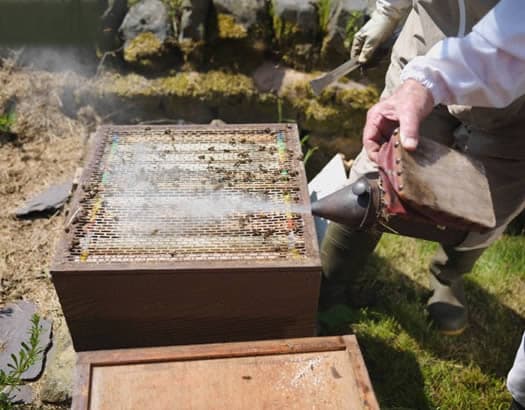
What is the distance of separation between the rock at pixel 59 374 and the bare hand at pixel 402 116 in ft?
5.56

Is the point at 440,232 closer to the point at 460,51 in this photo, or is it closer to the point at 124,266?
the point at 460,51

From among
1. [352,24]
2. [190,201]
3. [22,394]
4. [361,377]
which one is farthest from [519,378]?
[352,24]

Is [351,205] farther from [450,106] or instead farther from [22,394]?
[22,394]

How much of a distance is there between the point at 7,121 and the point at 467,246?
3049mm

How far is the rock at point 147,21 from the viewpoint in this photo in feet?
12.4

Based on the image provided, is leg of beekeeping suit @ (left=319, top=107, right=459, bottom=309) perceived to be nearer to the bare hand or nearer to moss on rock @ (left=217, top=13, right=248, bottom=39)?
the bare hand

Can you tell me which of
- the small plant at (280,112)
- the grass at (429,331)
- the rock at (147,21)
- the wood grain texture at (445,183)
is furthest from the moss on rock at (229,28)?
the wood grain texture at (445,183)

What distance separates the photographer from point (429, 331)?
311 cm

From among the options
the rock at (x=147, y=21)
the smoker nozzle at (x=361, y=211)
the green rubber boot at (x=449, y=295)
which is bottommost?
the green rubber boot at (x=449, y=295)

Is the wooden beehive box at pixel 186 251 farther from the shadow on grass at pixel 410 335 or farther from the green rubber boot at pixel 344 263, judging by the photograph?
the shadow on grass at pixel 410 335

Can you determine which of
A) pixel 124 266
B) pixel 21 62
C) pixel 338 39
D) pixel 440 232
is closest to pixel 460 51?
pixel 440 232

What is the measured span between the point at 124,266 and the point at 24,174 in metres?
2.13

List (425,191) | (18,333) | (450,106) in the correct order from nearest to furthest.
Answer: (425,191), (450,106), (18,333)

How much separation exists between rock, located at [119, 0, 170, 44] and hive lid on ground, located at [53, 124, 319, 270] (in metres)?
1.44
